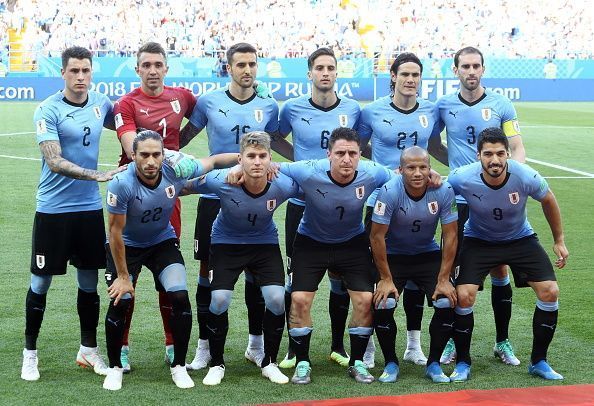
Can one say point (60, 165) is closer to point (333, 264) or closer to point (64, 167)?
point (64, 167)

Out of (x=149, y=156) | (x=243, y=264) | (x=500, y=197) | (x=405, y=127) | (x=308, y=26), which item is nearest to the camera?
(x=149, y=156)


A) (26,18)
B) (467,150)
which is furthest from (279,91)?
(467,150)

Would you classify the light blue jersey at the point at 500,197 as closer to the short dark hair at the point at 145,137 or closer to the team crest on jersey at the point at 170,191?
the team crest on jersey at the point at 170,191

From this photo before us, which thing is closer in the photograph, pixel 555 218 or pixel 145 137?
pixel 145 137

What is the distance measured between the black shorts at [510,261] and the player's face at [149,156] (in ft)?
7.65

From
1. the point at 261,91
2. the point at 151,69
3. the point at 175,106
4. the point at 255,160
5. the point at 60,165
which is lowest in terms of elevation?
the point at 60,165

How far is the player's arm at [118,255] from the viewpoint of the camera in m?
6.80

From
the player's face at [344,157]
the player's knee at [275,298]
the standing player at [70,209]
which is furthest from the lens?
the standing player at [70,209]

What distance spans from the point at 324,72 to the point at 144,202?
180 cm

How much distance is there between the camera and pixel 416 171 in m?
6.97

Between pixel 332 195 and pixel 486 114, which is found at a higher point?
pixel 486 114

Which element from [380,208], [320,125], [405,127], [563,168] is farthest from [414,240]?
[563,168]

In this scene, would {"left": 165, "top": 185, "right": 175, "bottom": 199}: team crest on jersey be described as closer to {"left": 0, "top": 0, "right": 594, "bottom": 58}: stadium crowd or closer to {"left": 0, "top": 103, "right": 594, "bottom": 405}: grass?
Result: {"left": 0, "top": 103, "right": 594, "bottom": 405}: grass

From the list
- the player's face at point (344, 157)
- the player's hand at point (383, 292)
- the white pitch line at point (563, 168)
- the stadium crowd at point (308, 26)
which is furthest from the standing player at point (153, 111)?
the stadium crowd at point (308, 26)
